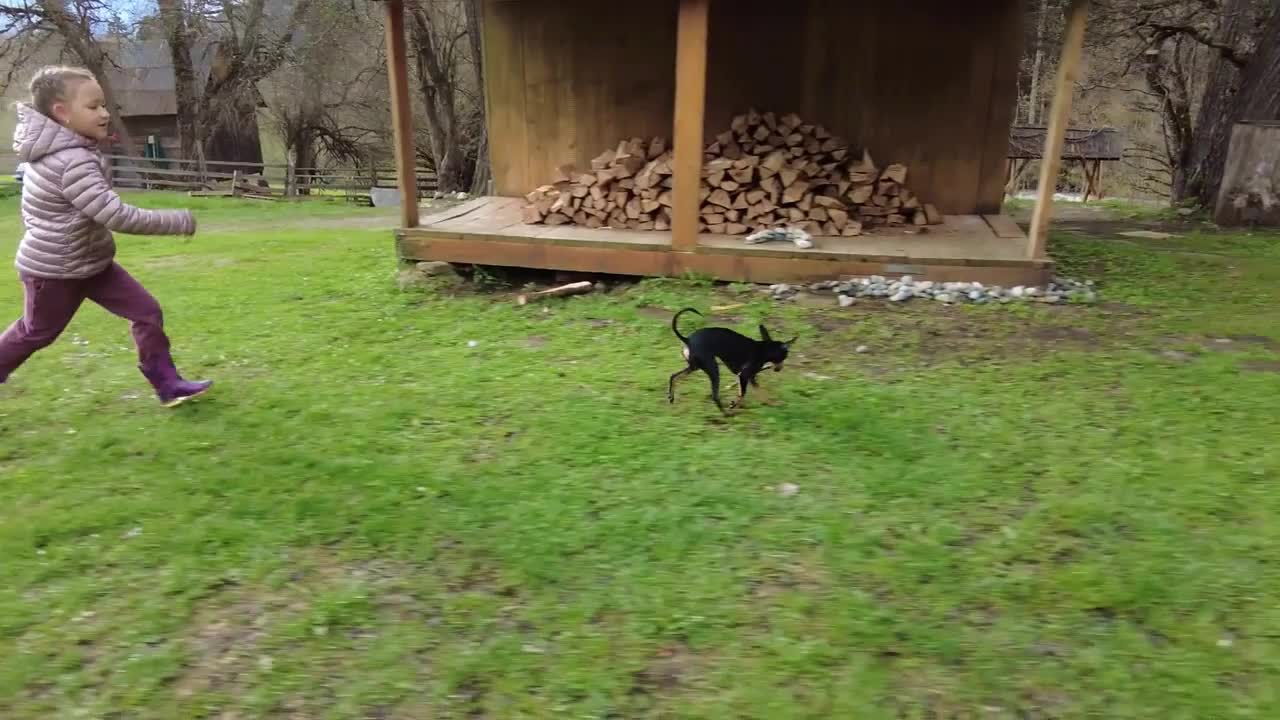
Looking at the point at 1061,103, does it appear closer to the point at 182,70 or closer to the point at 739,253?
the point at 739,253

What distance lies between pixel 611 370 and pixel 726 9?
15.3 feet

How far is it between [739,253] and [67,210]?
4.42 metres

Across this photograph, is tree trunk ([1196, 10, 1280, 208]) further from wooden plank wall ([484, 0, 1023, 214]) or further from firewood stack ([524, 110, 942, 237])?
firewood stack ([524, 110, 942, 237])

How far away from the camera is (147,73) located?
29.7m

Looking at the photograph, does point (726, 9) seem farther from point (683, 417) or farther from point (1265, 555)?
point (1265, 555)

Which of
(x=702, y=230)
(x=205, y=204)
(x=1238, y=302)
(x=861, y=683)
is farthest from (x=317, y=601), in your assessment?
(x=205, y=204)

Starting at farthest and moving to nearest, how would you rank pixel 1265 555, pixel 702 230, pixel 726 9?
1. pixel 726 9
2. pixel 702 230
3. pixel 1265 555

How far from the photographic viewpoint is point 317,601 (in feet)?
8.61

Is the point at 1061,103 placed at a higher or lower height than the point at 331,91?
lower

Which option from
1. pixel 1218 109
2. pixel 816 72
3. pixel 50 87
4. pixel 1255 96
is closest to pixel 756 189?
pixel 816 72

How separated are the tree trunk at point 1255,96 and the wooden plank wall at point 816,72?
4.31 m

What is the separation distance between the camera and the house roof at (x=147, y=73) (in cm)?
2378

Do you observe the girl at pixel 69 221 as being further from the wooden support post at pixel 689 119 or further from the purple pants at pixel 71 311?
the wooden support post at pixel 689 119

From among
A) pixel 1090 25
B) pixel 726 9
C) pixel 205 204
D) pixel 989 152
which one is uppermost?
pixel 1090 25
